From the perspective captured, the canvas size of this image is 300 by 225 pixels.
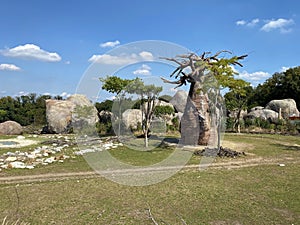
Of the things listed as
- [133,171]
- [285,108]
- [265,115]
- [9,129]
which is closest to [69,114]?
[9,129]

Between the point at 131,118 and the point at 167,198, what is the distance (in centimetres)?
1546

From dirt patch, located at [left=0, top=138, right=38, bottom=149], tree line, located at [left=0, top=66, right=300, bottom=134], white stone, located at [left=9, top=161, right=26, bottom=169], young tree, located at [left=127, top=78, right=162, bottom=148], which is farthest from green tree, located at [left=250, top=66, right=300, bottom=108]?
white stone, located at [left=9, top=161, right=26, bottom=169]

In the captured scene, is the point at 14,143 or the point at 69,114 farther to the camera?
the point at 69,114

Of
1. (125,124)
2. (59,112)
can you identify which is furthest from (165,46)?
(59,112)

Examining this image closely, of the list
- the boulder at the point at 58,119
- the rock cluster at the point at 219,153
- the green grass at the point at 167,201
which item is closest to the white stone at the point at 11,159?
the green grass at the point at 167,201

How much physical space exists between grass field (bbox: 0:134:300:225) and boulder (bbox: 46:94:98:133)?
1275 centimetres

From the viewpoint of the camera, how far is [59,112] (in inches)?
982

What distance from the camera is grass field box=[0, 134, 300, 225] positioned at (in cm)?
555

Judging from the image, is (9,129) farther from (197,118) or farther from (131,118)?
(197,118)

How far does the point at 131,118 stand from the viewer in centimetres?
2198

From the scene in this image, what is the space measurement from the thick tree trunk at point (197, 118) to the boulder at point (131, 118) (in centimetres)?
695

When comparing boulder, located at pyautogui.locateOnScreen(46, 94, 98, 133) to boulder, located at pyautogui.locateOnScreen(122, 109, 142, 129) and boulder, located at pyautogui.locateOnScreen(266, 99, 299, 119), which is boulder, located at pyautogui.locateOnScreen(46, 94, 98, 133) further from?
boulder, located at pyautogui.locateOnScreen(266, 99, 299, 119)

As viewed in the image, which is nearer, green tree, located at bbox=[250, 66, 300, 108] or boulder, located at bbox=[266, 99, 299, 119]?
boulder, located at bbox=[266, 99, 299, 119]

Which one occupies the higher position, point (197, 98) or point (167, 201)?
point (197, 98)
